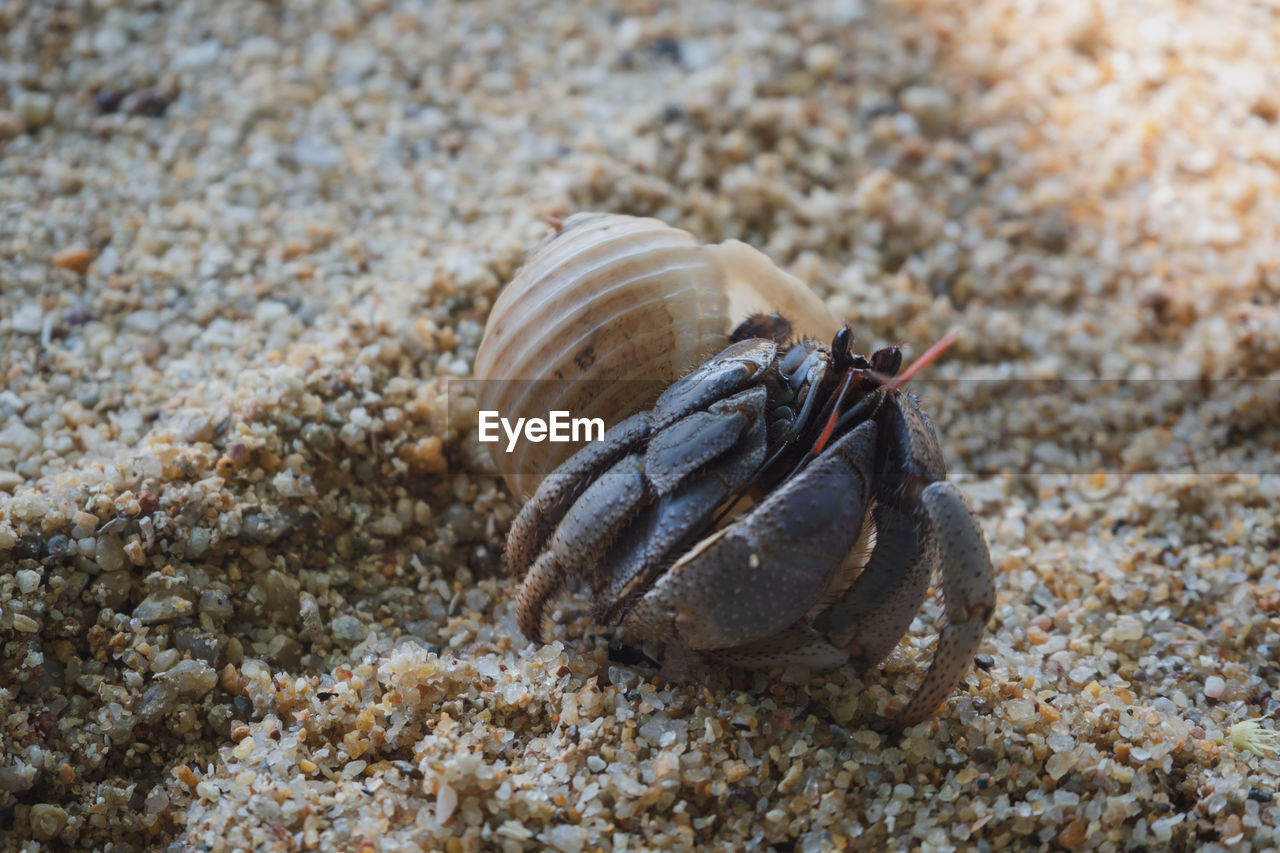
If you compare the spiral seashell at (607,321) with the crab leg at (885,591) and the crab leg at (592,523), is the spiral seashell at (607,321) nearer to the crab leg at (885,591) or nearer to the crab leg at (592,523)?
the crab leg at (592,523)

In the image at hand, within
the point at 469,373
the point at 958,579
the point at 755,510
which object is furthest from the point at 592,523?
the point at 469,373

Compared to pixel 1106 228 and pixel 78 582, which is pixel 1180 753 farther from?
pixel 78 582

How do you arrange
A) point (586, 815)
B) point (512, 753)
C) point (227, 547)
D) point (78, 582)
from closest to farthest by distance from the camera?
point (586, 815), point (512, 753), point (78, 582), point (227, 547)

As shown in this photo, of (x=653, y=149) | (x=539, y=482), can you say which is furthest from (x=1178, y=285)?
(x=539, y=482)

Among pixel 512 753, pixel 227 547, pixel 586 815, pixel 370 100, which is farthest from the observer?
pixel 370 100

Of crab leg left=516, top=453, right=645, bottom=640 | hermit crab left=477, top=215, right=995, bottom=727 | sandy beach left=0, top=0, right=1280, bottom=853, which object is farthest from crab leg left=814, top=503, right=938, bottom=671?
crab leg left=516, top=453, right=645, bottom=640

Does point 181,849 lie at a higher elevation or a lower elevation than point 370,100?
lower

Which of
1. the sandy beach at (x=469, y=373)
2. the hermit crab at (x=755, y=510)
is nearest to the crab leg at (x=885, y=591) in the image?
the hermit crab at (x=755, y=510)
